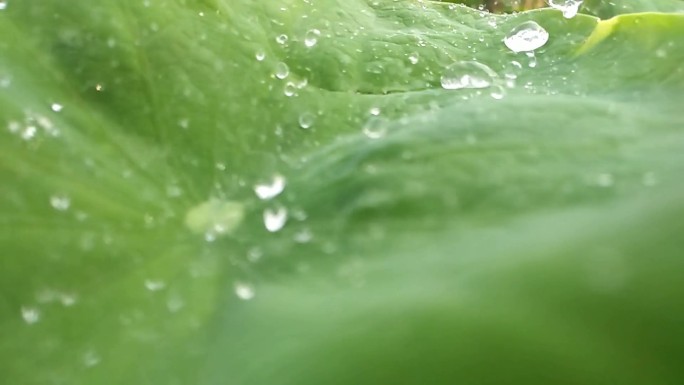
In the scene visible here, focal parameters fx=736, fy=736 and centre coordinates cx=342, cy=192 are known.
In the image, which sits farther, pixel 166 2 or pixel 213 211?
pixel 166 2

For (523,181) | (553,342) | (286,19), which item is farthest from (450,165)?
(286,19)

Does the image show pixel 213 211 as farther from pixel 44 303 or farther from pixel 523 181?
pixel 523 181

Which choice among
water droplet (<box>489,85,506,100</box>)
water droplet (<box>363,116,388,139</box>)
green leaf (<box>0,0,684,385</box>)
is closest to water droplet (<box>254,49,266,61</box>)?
green leaf (<box>0,0,684,385</box>)

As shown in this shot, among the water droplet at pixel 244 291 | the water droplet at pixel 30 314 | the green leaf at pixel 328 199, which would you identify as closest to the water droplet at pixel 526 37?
the green leaf at pixel 328 199

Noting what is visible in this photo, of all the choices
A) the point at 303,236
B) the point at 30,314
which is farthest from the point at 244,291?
the point at 30,314

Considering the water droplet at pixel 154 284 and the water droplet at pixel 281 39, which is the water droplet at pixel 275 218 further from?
the water droplet at pixel 281 39
